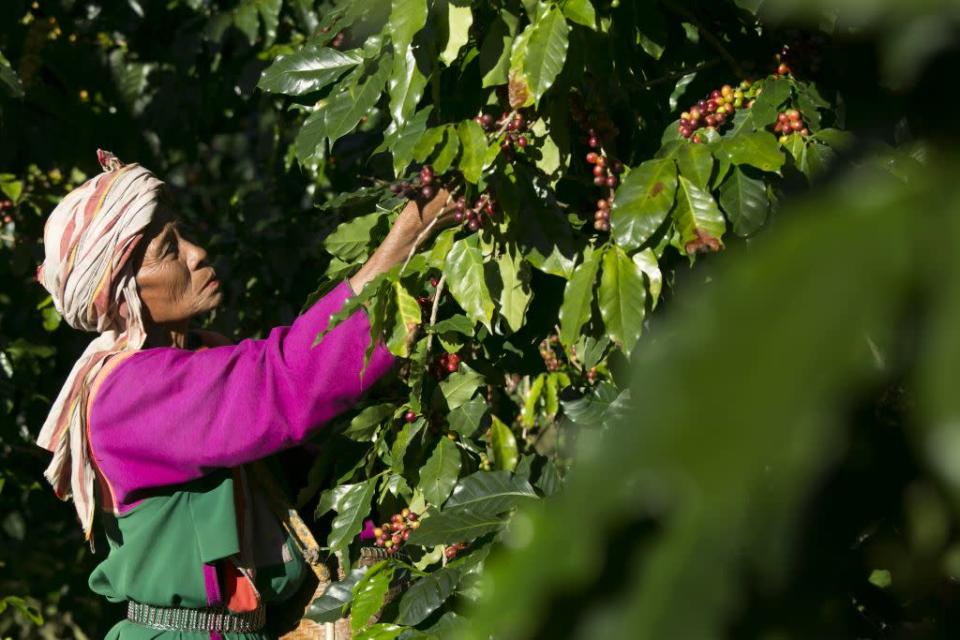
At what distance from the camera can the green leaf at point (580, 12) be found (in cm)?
163

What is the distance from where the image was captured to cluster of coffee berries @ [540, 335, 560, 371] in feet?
8.20

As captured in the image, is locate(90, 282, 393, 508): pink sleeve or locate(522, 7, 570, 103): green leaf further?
locate(90, 282, 393, 508): pink sleeve

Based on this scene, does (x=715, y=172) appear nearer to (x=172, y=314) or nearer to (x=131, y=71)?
(x=172, y=314)

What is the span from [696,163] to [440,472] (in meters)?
0.64

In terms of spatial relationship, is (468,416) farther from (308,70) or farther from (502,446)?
(308,70)

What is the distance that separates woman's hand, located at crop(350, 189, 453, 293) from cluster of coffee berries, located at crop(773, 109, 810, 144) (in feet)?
1.50

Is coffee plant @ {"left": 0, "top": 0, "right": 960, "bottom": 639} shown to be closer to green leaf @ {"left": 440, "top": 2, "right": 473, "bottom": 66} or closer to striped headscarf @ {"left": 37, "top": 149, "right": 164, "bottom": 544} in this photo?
green leaf @ {"left": 440, "top": 2, "right": 473, "bottom": 66}

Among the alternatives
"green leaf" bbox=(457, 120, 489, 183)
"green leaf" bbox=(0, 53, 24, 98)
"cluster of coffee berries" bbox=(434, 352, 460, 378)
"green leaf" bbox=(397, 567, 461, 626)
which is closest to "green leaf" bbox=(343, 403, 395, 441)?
"cluster of coffee berries" bbox=(434, 352, 460, 378)

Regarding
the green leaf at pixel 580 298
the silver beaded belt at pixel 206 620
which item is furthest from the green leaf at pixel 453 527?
the silver beaded belt at pixel 206 620

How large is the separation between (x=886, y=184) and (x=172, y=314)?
207 centimetres

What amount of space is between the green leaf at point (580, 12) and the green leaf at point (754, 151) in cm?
22

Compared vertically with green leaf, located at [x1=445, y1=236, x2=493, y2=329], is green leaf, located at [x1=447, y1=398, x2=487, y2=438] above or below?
below

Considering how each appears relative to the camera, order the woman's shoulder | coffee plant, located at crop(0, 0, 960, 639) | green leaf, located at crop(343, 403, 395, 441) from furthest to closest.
A: the woman's shoulder
green leaf, located at crop(343, 403, 395, 441)
coffee plant, located at crop(0, 0, 960, 639)

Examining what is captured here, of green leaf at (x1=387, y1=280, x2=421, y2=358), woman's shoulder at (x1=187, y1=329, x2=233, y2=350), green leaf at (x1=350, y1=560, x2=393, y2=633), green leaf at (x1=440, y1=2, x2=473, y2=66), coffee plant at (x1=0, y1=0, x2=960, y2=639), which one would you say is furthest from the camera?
woman's shoulder at (x1=187, y1=329, x2=233, y2=350)
